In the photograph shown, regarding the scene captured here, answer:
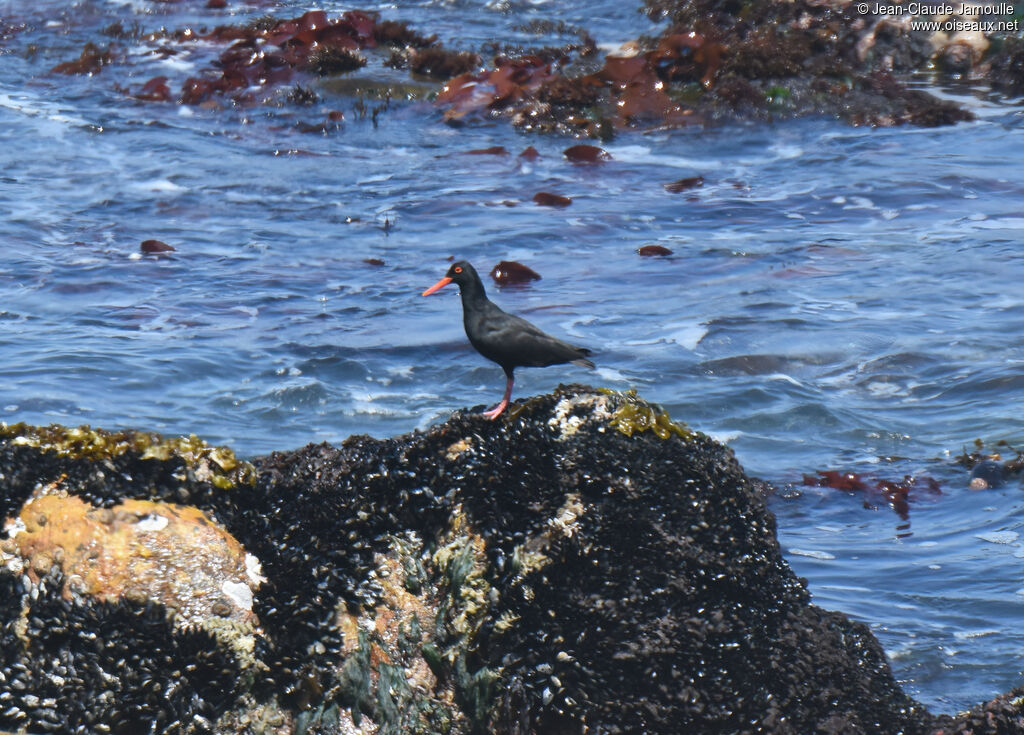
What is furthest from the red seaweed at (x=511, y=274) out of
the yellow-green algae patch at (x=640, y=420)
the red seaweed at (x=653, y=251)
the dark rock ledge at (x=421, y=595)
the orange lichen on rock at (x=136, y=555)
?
the orange lichen on rock at (x=136, y=555)

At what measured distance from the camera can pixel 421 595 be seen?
3967 millimetres

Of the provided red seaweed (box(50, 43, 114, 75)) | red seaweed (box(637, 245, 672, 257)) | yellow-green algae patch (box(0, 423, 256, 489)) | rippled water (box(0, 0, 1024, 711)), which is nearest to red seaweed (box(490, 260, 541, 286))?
rippled water (box(0, 0, 1024, 711))

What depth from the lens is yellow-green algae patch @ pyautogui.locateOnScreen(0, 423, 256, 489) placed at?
401 centimetres

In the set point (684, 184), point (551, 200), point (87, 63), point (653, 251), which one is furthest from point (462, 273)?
point (87, 63)

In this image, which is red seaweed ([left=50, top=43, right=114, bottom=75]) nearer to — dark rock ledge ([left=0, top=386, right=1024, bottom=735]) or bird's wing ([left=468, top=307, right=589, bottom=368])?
bird's wing ([left=468, top=307, right=589, bottom=368])

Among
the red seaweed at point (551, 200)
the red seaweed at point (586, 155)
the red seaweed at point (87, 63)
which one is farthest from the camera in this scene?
the red seaweed at point (87, 63)

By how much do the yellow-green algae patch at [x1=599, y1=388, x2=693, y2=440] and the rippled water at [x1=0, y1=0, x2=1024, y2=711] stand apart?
1731mm

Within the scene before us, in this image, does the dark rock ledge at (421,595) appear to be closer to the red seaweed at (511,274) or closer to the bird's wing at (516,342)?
the bird's wing at (516,342)

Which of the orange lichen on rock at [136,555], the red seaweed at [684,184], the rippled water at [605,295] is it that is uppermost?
the orange lichen on rock at [136,555]

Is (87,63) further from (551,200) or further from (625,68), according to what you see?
(551,200)

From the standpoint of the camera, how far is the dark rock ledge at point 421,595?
12.0ft

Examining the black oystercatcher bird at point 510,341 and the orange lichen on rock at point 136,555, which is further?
the black oystercatcher bird at point 510,341

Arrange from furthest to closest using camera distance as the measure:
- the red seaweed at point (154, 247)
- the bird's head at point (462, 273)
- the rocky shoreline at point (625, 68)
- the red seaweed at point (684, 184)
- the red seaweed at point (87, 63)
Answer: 1. the red seaweed at point (87, 63)
2. the rocky shoreline at point (625, 68)
3. the red seaweed at point (684, 184)
4. the red seaweed at point (154, 247)
5. the bird's head at point (462, 273)

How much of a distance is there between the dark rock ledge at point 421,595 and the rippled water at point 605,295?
5.23 ft
